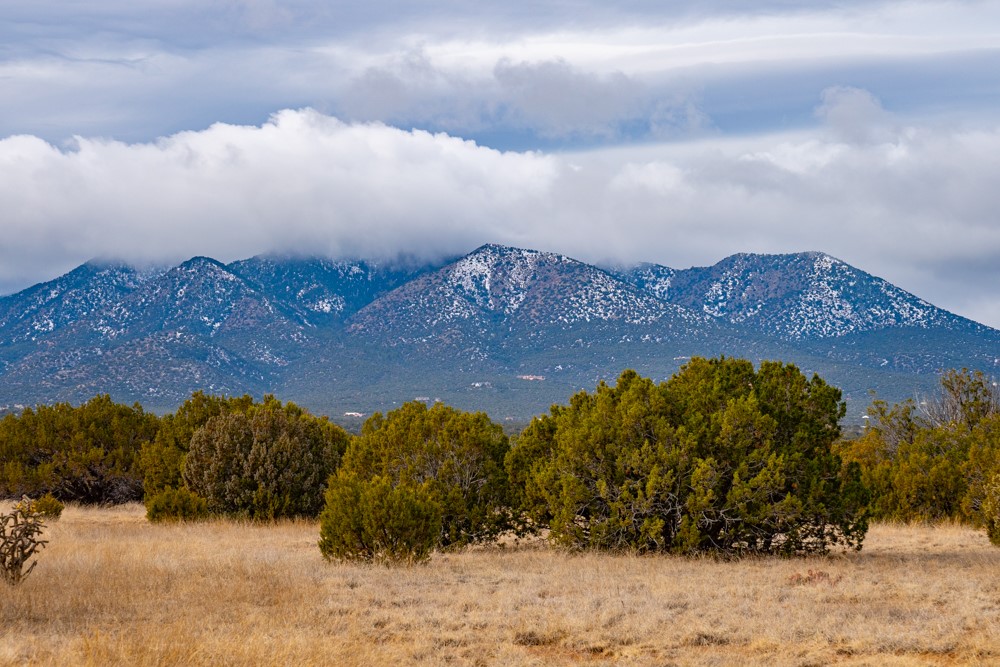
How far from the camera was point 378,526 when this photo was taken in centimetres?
1902

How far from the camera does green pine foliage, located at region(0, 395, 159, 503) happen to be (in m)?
35.7

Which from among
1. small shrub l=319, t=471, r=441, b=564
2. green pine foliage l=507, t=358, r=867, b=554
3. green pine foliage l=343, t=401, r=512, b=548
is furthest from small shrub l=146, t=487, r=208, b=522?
green pine foliage l=507, t=358, r=867, b=554

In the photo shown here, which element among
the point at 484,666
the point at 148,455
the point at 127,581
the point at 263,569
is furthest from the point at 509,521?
the point at 148,455

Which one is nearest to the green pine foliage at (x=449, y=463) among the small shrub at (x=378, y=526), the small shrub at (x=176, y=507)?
the small shrub at (x=378, y=526)

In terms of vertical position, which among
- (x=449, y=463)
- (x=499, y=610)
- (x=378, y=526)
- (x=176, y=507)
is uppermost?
(x=449, y=463)

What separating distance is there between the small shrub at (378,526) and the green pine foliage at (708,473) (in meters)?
3.23

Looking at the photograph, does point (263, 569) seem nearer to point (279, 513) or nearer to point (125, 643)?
point (125, 643)

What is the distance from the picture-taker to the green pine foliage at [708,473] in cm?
1995

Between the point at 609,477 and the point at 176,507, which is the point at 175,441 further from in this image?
the point at 609,477

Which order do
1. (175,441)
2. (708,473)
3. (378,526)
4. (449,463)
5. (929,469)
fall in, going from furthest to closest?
(175,441), (929,469), (449,463), (708,473), (378,526)

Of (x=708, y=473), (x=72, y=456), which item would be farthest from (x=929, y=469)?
(x=72, y=456)

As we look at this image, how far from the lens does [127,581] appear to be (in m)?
16.0

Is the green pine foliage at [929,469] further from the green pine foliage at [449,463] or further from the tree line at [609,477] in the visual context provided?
the green pine foliage at [449,463]

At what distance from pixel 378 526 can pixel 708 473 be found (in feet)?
21.7
